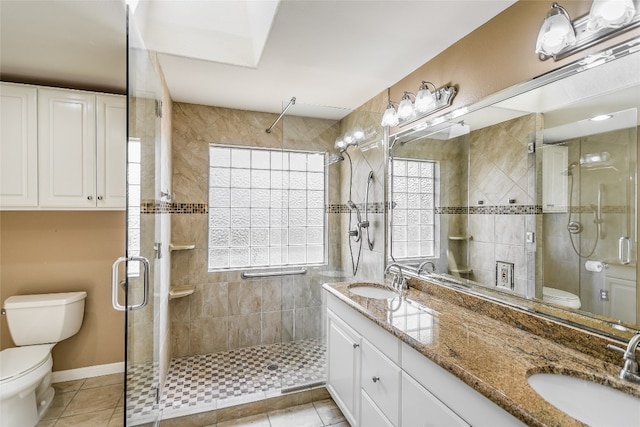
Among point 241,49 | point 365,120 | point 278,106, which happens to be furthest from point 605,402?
point 278,106

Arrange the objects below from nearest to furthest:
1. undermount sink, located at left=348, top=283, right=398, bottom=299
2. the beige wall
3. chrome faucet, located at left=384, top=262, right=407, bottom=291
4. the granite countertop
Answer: the granite countertop → chrome faucet, located at left=384, top=262, right=407, bottom=291 → undermount sink, located at left=348, top=283, right=398, bottom=299 → the beige wall

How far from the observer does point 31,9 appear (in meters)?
1.55

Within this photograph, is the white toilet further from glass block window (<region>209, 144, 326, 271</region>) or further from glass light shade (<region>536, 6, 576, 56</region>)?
glass light shade (<region>536, 6, 576, 56</region>)

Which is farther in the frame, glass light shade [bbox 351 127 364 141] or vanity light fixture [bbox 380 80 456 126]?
glass light shade [bbox 351 127 364 141]

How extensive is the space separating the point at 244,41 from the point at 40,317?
259 cm

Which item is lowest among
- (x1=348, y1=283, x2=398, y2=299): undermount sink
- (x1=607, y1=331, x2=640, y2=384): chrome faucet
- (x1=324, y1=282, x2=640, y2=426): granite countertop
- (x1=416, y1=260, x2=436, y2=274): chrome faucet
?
(x1=348, y1=283, x2=398, y2=299): undermount sink

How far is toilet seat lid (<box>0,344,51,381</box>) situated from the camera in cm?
188

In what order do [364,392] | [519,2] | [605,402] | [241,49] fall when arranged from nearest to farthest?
1. [605,402]
2. [519,2]
3. [364,392]
4. [241,49]

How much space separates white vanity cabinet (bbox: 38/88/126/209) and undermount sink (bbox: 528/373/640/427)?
2849mm

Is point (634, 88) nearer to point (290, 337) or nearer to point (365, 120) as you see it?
point (365, 120)

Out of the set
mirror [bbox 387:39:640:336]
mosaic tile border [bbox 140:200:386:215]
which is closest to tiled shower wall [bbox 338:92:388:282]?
mosaic tile border [bbox 140:200:386:215]

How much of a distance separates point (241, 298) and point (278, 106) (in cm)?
201

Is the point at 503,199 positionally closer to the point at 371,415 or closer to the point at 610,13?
the point at 610,13

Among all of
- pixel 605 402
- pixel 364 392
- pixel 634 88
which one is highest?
pixel 634 88
